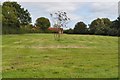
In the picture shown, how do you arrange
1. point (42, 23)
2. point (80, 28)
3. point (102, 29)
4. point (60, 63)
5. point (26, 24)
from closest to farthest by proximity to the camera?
point (60, 63), point (102, 29), point (80, 28), point (26, 24), point (42, 23)

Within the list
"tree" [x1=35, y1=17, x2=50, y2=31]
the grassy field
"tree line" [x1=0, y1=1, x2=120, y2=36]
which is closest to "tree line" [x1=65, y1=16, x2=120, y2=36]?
"tree line" [x1=0, y1=1, x2=120, y2=36]

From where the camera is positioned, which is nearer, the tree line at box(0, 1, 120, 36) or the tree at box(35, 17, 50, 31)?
the tree line at box(0, 1, 120, 36)

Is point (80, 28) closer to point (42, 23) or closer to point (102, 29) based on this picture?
point (102, 29)

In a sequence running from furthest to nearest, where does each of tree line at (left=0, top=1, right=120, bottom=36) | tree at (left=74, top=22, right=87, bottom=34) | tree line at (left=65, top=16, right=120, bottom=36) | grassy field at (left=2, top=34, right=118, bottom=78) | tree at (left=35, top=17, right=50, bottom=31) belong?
tree at (left=35, top=17, right=50, bottom=31) → tree at (left=74, top=22, right=87, bottom=34) → tree line at (left=65, top=16, right=120, bottom=36) → tree line at (left=0, top=1, right=120, bottom=36) → grassy field at (left=2, top=34, right=118, bottom=78)

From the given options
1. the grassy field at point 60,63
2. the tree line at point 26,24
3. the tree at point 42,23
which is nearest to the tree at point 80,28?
the tree line at point 26,24

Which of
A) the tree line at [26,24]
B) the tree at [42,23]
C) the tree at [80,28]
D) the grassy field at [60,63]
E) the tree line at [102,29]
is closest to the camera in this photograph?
the grassy field at [60,63]

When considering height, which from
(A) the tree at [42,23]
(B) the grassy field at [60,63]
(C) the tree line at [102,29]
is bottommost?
(B) the grassy field at [60,63]

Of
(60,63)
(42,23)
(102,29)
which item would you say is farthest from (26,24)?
(60,63)

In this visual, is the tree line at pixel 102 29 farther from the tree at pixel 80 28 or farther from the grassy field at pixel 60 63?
the grassy field at pixel 60 63

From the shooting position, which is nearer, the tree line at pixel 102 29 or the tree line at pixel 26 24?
the tree line at pixel 26 24

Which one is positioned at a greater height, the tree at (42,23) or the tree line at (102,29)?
the tree at (42,23)

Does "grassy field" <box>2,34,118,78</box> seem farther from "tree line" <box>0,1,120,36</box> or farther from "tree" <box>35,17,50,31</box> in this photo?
"tree" <box>35,17,50,31</box>

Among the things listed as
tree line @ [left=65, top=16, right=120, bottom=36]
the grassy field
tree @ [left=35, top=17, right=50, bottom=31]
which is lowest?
the grassy field

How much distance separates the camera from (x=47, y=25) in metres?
70.6
